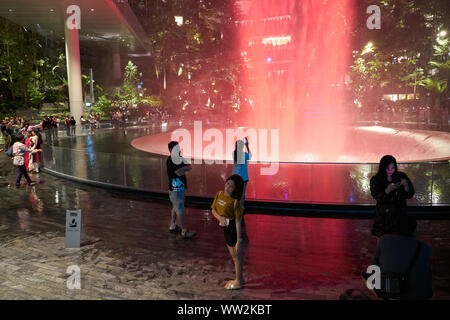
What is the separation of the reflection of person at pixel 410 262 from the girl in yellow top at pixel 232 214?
1.99m

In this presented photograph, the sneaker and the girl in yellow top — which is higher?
the girl in yellow top

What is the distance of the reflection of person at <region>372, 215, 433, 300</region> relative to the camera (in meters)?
3.39

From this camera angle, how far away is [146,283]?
19.0 ft

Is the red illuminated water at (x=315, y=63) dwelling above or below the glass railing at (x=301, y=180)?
above

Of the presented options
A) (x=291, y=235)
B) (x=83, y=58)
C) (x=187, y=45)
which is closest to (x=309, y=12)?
(x=187, y=45)

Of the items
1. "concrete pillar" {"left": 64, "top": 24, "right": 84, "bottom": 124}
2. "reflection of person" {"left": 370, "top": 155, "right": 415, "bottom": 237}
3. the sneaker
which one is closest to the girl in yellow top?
"reflection of person" {"left": 370, "top": 155, "right": 415, "bottom": 237}

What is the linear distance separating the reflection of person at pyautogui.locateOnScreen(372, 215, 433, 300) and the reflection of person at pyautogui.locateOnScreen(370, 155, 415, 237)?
154cm

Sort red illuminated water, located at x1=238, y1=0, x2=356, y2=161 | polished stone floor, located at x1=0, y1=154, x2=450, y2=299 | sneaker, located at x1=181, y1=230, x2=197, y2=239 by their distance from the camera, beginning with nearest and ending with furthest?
1. polished stone floor, located at x1=0, y1=154, x2=450, y2=299
2. sneaker, located at x1=181, y1=230, x2=197, y2=239
3. red illuminated water, located at x1=238, y1=0, x2=356, y2=161

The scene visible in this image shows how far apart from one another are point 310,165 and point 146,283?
558 centimetres

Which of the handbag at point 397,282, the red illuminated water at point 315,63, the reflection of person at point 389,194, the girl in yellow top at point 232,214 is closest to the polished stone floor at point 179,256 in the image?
the girl in yellow top at point 232,214

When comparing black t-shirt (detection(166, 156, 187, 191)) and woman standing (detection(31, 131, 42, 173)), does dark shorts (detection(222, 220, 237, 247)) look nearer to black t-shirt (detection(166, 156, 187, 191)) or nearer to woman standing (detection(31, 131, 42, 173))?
black t-shirt (detection(166, 156, 187, 191))

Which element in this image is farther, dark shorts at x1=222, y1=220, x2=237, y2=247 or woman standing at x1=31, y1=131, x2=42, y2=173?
woman standing at x1=31, y1=131, x2=42, y2=173

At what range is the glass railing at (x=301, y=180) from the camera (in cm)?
938

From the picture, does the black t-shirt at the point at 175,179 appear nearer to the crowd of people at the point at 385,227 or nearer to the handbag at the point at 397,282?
the crowd of people at the point at 385,227
